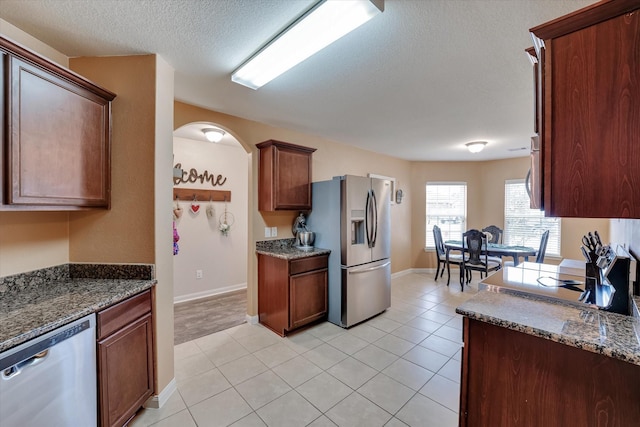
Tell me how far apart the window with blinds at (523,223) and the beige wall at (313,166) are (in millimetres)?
1932

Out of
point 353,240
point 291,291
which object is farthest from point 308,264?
point 353,240

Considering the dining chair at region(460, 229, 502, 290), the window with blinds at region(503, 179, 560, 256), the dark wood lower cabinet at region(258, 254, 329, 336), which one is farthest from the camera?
the window with blinds at region(503, 179, 560, 256)

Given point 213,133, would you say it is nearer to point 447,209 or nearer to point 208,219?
point 208,219

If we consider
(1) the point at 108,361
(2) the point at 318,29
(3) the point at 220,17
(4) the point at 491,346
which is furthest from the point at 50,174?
(4) the point at 491,346

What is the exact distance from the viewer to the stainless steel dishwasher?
3.51ft

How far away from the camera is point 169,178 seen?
2.04 meters

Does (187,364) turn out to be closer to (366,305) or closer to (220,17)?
(366,305)

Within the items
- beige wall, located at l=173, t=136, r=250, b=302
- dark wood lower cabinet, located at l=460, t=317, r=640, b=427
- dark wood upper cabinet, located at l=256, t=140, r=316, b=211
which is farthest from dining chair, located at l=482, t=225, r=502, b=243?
beige wall, located at l=173, t=136, r=250, b=302

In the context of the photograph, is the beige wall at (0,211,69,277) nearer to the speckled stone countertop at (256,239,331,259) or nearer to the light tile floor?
the light tile floor

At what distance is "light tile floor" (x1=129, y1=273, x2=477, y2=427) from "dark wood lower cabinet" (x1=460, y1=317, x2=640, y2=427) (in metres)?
0.57

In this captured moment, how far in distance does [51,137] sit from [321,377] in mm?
2474

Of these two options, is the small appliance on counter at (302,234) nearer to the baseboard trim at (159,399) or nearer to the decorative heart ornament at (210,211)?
the decorative heart ornament at (210,211)

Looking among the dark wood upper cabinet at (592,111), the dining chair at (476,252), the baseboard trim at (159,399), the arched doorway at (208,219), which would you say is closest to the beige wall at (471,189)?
the dining chair at (476,252)

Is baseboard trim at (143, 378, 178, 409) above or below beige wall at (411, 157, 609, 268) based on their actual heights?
below
